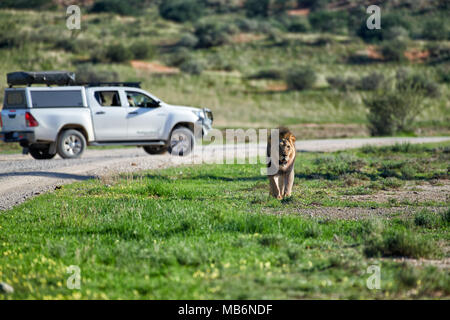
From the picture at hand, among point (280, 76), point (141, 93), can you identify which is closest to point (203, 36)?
point (280, 76)

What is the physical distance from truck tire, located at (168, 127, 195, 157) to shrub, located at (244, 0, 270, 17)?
71.5 meters

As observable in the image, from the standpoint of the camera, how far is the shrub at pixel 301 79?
1836 inches

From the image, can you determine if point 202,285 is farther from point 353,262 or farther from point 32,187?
point 32,187

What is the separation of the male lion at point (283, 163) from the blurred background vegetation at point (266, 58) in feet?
69.7

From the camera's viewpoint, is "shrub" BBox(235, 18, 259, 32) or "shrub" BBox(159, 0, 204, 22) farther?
"shrub" BBox(159, 0, 204, 22)

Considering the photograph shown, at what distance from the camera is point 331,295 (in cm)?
530

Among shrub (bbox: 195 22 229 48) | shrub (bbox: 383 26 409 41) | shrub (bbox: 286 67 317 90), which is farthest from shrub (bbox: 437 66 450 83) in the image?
shrub (bbox: 195 22 229 48)

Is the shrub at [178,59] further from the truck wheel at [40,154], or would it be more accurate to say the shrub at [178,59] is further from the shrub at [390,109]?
the truck wheel at [40,154]

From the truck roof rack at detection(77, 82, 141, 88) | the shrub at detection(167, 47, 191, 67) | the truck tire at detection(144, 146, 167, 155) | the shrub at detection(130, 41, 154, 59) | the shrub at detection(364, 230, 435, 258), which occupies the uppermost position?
the shrub at detection(130, 41, 154, 59)

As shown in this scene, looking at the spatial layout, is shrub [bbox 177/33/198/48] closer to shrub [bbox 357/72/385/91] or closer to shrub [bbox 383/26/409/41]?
shrub [bbox 357/72/385/91]

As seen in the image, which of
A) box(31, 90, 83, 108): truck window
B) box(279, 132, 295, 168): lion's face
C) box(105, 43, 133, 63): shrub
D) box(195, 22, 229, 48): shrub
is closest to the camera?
box(279, 132, 295, 168): lion's face

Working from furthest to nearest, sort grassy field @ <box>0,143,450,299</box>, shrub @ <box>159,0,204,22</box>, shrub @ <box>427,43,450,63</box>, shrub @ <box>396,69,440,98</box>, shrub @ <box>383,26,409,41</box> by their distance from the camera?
1. shrub @ <box>159,0,204,22</box>
2. shrub @ <box>383,26,409,41</box>
3. shrub @ <box>427,43,450,63</box>
4. shrub @ <box>396,69,440,98</box>
5. grassy field @ <box>0,143,450,299</box>

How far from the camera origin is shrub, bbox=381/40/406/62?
58344 mm

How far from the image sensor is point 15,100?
648 inches
